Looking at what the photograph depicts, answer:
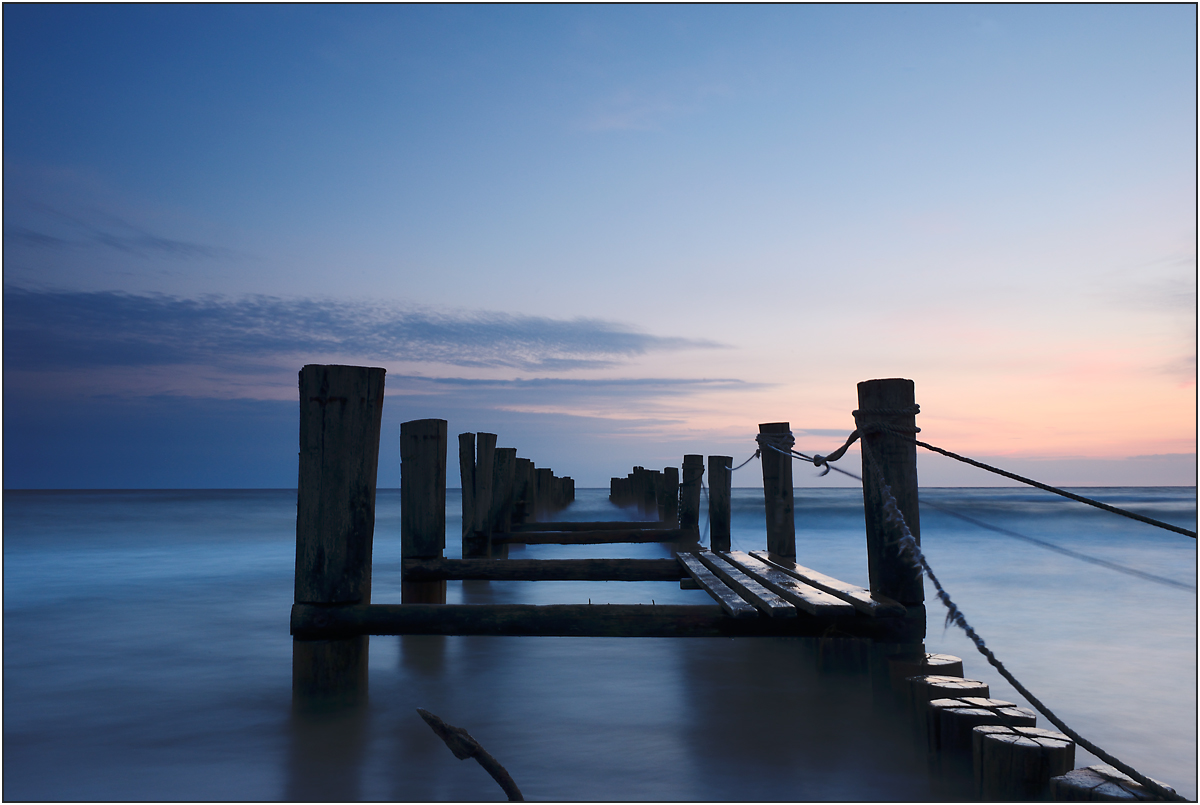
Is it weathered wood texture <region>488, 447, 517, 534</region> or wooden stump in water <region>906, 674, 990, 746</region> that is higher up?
weathered wood texture <region>488, 447, 517, 534</region>

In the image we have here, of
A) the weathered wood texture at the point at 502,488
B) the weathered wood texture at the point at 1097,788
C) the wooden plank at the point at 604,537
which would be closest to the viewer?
the weathered wood texture at the point at 1097,788

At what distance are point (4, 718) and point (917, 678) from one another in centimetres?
618

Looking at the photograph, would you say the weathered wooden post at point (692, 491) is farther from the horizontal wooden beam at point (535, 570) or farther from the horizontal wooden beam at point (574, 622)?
the horizontal wooden beam at point (574, 622)

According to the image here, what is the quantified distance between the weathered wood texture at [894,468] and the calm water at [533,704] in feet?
2.89

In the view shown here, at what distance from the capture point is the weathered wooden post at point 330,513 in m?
3.93

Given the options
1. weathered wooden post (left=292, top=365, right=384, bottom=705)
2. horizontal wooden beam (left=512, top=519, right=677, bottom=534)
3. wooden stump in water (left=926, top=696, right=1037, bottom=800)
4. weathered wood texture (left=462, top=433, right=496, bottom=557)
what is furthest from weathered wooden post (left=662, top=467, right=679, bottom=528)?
wooden stump in water (left=926, top=696, right=1037, bottom=800)

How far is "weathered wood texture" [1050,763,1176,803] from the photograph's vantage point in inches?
86.4

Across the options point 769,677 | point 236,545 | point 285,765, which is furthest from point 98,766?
point 236,545

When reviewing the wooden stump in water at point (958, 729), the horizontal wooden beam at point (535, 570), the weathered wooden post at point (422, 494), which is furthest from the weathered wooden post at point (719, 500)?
the wooden stump in water at point (958, 729)

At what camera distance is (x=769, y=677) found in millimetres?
5590

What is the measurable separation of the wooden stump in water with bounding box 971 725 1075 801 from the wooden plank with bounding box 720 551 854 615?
3.49 ft

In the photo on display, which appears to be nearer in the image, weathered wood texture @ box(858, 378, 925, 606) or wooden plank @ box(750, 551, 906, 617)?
wooden plank @ box(750, 551, 906, 617)

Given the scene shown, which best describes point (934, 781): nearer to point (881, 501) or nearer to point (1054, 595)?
point (881, 501)

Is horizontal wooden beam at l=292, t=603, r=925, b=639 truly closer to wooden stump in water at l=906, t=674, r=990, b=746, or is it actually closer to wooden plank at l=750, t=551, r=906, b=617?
wooden plank at l=750, t=551, r=906, b=617
